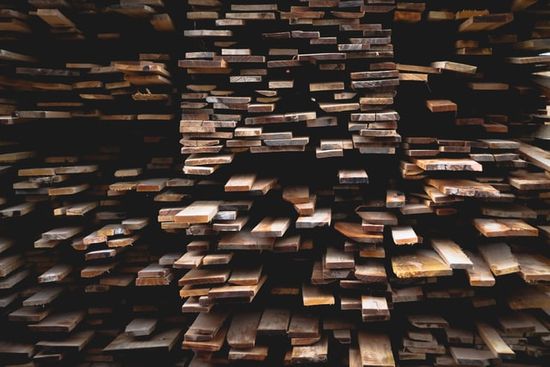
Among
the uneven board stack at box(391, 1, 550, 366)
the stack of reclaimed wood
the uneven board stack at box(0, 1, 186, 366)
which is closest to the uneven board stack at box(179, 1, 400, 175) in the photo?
the stack of reclaimed wood

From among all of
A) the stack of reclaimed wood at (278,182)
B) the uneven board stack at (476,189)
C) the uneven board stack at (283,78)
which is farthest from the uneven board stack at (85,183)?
the uneven board stack at (476,189)

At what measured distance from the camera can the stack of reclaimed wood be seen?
2.94 metres

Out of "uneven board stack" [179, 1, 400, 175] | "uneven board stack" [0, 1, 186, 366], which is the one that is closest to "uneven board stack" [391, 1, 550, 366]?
"uneven board stack" [179, 1, 400, 175]

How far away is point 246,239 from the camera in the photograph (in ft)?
9.75

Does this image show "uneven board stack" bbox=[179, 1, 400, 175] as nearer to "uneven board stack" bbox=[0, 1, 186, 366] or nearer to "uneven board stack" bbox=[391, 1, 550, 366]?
"uneven board stack" bbox=[391, 1, 550, 366]

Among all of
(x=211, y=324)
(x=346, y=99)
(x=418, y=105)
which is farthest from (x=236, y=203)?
(x=418, y=105)

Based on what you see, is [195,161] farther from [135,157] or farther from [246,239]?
[135,157]

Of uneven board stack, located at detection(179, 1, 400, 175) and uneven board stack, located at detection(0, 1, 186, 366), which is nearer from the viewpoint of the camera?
uneven board stack, located at detection(179, 1, 400, 175)

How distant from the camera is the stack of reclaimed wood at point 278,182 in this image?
9.64ft

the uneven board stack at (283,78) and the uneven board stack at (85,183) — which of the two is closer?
the uneven board stack at (283,78)

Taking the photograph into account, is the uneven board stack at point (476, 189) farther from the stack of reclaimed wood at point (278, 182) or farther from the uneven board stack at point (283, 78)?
the uneven board stack at point (283, 78)

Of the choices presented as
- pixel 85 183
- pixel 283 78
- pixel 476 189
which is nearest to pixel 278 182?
pixel 283 78

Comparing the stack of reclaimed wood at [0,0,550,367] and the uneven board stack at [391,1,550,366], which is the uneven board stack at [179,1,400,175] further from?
the uneven board stack at [391,1,550,366]

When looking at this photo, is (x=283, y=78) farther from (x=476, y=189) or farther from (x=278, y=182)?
(x=476, y=189)
